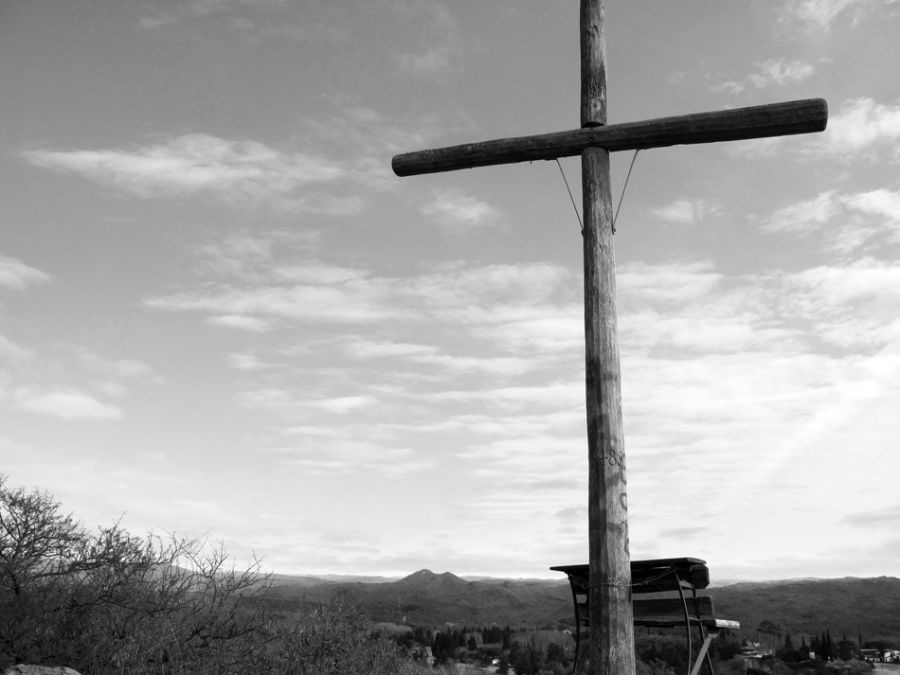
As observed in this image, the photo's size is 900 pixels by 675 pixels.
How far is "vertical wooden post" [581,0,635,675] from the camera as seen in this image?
7027mm

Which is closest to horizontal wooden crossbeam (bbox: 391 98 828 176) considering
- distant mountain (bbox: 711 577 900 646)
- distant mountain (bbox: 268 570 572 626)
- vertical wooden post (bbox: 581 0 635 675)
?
vertical wooden post (bbox: 581 0 635 675)

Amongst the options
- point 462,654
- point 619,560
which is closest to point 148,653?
point 619,560

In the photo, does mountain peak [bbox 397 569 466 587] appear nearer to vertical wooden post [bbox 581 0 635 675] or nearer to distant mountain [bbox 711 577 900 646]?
distant mountain [bbox 711 577 900 646]

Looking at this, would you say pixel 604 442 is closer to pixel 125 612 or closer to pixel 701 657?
pixel 701 657

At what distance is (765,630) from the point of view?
117 ft

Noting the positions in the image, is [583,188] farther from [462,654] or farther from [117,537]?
[462,654]

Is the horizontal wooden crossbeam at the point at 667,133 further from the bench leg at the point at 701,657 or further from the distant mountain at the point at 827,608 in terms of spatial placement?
the distant mountain at the point at 827,608

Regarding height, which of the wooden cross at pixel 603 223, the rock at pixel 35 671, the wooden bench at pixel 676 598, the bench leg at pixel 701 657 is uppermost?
the wooden cross at pixel 603 223

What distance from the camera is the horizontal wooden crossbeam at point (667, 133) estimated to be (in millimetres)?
7848

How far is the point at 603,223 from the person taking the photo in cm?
800

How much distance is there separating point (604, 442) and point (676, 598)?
1.96m

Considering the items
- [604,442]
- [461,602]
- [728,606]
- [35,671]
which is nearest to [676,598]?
[604,442]

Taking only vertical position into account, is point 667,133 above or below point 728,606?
above

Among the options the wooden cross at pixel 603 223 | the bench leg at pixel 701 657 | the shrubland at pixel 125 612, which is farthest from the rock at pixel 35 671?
the bench leg at pixel 701 657
